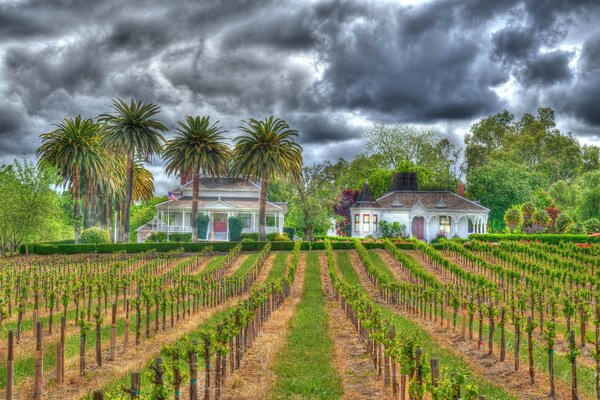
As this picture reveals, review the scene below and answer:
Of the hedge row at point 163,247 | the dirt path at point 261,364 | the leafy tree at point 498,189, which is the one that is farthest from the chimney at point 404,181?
the dirt path at point 261,364

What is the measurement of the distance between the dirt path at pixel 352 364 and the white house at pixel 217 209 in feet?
144

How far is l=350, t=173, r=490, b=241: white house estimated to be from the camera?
242ft

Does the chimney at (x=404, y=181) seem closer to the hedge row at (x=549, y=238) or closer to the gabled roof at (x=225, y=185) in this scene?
the gabled roof at (x=225, y=185)

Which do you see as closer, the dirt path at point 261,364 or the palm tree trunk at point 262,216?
the dirt path at point 261,364

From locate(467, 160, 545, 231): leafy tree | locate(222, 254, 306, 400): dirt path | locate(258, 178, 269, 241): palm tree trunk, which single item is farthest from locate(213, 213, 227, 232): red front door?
locate(222, 254, 306, 400): dirt path

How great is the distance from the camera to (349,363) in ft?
55.4

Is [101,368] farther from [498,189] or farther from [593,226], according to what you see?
[498,189]

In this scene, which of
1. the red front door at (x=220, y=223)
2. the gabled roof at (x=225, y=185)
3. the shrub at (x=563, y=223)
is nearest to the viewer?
the shrub at (x=563, y=223)

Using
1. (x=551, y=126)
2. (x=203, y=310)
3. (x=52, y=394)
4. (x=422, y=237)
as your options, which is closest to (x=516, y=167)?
(x=422, y=237)

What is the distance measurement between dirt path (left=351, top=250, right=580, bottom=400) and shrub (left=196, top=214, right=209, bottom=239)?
48624 millimetres

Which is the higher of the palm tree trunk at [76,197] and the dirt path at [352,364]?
the palm tree trunk at [76,197]

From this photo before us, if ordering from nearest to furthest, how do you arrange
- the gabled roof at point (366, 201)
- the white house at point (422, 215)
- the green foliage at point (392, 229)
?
the green foliage at point (392, 229)
the white house at point (422, 215)
the gabled roof at point (366, 201)

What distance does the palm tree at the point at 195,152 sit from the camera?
6378cm

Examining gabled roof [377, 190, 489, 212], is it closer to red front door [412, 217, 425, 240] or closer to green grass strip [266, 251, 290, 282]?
red front door [412, 217, 425, 240]
